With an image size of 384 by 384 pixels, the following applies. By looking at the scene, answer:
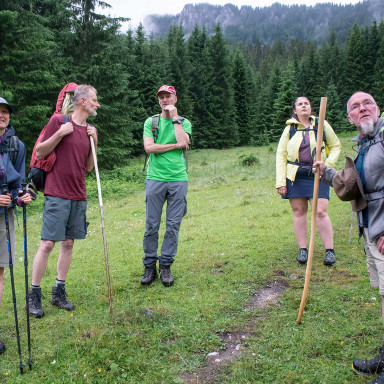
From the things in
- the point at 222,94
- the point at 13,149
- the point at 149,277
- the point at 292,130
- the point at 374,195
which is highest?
the point at 222,94

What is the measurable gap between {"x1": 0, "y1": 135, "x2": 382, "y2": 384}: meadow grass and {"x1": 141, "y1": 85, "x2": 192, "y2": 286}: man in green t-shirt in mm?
401

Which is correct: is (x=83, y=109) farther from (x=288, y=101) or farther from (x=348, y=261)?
(x=288, y=101)

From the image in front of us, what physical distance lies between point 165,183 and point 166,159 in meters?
→ 0.35

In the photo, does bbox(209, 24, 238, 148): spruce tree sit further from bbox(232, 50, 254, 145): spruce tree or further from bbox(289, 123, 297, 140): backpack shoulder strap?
bbox(289, 123, 297, 140): backpack shoulder strap

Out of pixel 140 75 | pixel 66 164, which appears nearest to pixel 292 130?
pixel 66 164

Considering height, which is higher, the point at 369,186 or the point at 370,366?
the point at 369,186

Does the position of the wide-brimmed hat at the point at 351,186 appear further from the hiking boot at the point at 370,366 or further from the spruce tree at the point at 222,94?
the spruce tree at the point at 222,94

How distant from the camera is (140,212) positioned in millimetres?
11930

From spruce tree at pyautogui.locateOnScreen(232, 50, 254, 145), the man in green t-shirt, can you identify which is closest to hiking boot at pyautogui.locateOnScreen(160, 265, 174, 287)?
the man in green t-shirt

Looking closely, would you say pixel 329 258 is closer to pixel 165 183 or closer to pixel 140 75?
pixel 165 183

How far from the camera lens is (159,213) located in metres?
5.44

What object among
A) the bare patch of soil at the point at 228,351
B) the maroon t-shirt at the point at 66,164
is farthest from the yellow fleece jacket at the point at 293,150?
the maroon t-shirt at the point at 66,164

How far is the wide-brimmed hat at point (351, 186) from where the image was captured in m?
3.23

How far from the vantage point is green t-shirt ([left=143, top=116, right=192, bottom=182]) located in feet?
17.6
